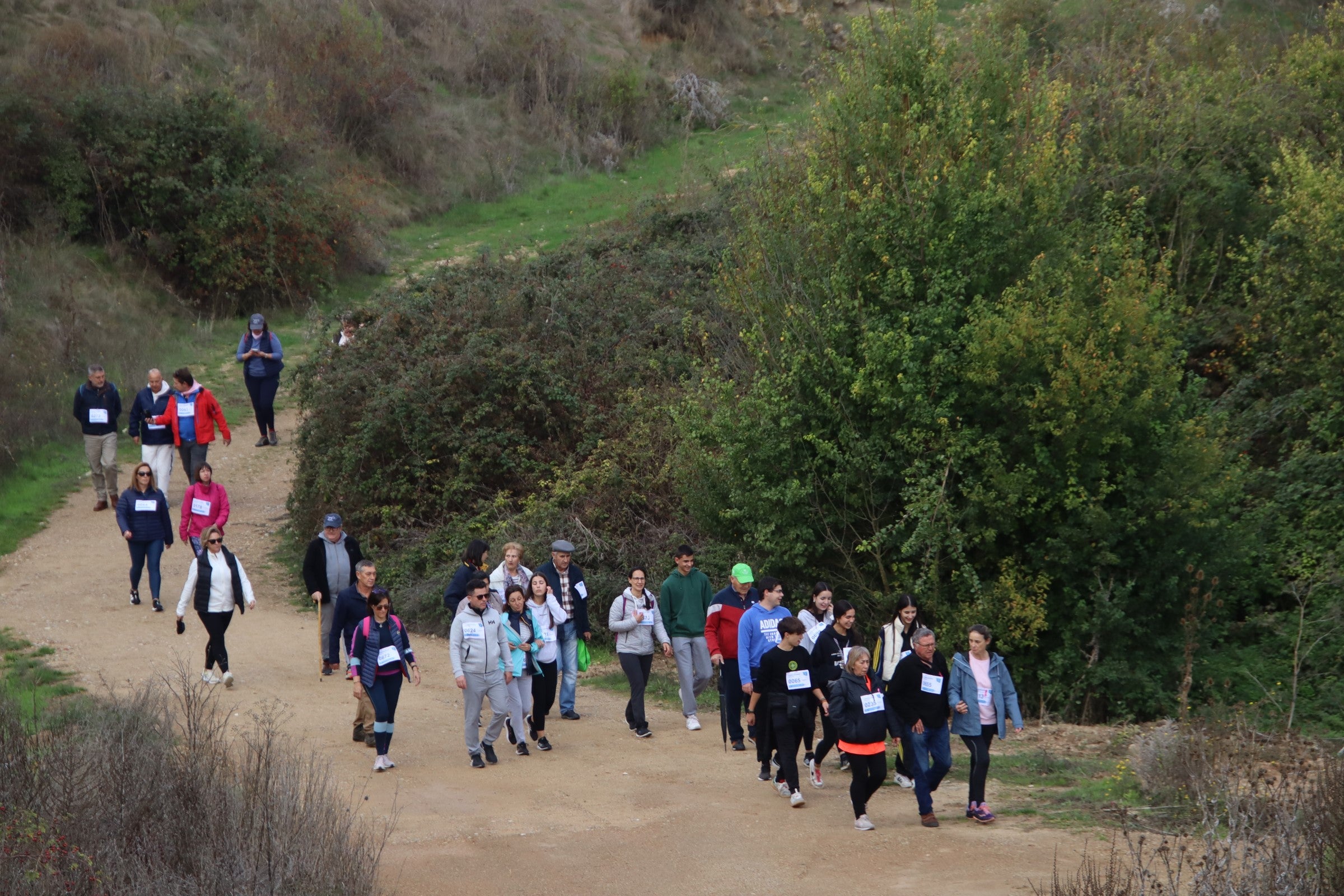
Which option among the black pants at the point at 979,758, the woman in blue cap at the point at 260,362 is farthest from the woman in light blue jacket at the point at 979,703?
the woman in blue cap at the point at 260,362

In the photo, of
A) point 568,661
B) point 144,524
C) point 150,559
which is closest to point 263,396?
point 150,559

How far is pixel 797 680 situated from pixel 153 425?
36.6 feet

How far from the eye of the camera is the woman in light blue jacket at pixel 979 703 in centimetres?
965

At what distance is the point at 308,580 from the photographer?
13.0 metres

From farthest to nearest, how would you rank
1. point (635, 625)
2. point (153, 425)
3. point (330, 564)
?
point (153, 425)
point (330, 564)
point (635, 625)

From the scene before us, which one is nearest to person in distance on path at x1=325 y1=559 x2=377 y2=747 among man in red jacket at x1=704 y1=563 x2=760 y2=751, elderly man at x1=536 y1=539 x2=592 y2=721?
elderly man at x1=536 y1=539 x2=592 y2=721

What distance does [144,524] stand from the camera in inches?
579

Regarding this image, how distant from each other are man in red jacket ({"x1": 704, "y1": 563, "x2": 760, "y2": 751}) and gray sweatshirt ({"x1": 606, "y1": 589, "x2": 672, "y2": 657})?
56cm

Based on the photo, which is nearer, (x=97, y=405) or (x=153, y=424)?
(x=153, y=424)

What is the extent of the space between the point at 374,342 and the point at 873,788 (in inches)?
505

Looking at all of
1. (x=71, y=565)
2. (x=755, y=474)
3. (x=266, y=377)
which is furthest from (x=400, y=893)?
(x=266, y=377)

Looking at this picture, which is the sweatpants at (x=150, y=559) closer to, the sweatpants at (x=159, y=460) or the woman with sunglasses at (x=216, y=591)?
the sweatpants at (x=159, y=460)

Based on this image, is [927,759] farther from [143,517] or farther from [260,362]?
[260,362]

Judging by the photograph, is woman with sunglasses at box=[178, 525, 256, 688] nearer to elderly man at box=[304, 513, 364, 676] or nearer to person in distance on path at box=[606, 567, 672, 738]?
elderly man at box=[304, 513, 364, 676]
